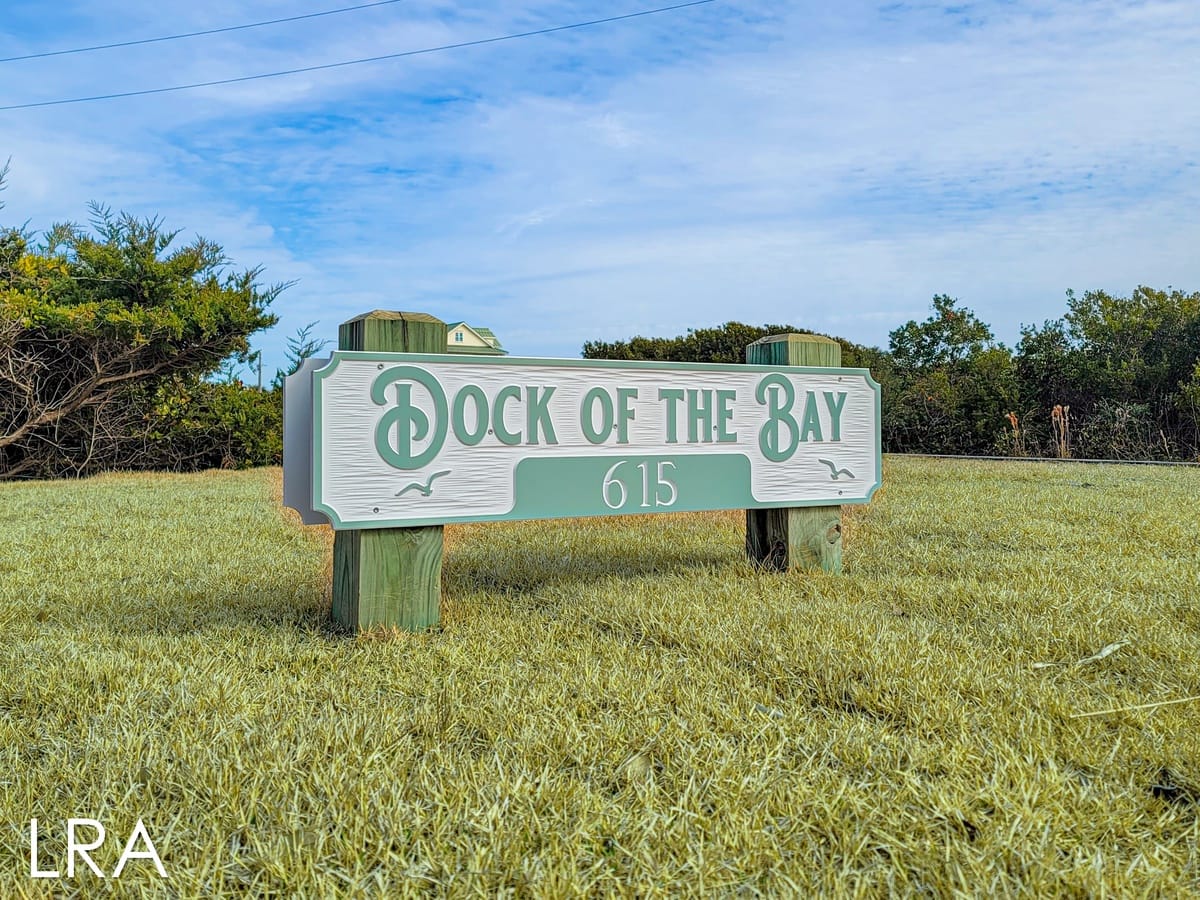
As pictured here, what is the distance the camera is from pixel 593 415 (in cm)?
319

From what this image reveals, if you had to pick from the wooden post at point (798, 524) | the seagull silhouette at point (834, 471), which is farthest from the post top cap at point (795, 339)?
the seagull silhouette at point (834, 471)

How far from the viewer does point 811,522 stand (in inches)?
147

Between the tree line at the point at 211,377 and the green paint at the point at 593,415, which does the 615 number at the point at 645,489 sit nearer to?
the green paint at the point at 593,415

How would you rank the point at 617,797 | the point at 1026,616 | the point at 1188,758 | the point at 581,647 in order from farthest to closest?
the point at 1026,616 → the point at 581,647 → the point at 1188,758 → the point at 617,797

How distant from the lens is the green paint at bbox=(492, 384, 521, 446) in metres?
3.00

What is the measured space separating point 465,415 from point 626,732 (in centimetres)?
142

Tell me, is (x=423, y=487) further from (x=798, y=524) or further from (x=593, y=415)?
(x=798, y=524)

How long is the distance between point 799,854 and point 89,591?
3300 mm

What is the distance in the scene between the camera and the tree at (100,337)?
1077 centimetres

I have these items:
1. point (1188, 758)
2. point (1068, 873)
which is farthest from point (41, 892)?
point (1188, 758)

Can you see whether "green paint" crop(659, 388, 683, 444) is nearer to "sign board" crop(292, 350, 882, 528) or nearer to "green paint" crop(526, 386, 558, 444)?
"sign board" crop(292, 350, 882, 528)

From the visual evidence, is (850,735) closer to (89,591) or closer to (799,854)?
(799,854)

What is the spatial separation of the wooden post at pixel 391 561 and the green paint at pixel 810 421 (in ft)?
5.52

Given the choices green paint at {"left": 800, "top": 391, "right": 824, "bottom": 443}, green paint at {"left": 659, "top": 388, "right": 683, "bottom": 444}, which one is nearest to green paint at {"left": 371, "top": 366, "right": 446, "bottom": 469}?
green paint at {"left": 659, "top": 388, "right": 683, "bottom": 444}
